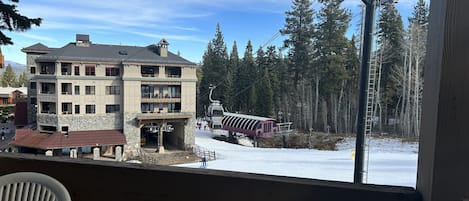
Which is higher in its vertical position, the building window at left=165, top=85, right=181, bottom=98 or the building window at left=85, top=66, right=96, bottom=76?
the building window at left=85, top=66, right=96, bottom=76

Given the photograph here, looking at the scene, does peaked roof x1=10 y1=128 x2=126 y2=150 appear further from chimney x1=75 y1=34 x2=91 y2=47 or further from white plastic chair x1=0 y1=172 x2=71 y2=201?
white plastic chair x1=0 y1=172 x2=71 y2=201

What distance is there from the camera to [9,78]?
1583 millimetres

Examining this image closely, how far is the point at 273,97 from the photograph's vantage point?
1699 millimetres

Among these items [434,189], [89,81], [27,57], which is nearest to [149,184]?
[434,189]

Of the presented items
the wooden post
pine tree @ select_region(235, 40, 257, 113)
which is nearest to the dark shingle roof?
pine tree @ select_region(235, 40, 257, 113)

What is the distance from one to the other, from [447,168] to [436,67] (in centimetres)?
11

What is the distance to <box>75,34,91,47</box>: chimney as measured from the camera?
5.60ft

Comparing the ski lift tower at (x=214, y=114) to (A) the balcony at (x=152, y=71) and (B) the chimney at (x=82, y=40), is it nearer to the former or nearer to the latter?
(A) the balcony at (x=152, y=71)

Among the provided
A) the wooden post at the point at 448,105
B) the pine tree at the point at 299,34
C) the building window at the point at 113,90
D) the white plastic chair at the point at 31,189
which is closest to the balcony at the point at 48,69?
the building window at the point at 113,90

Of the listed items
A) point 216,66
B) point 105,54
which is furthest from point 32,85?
point 216,66

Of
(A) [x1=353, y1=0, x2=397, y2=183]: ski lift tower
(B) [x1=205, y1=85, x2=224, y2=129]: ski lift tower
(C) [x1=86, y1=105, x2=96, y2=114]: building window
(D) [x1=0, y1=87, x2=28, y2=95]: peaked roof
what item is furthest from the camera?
(B) [x1=205, y1=85, x2=224, y2=129]: ski lift tower

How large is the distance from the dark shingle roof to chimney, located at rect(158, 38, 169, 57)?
1.0 inches

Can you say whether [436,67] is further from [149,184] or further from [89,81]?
[89,81]

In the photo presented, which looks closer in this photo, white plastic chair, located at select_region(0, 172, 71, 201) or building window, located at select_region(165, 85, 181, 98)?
white plastic chair, located at select_region(0, 172, 71, 201)
